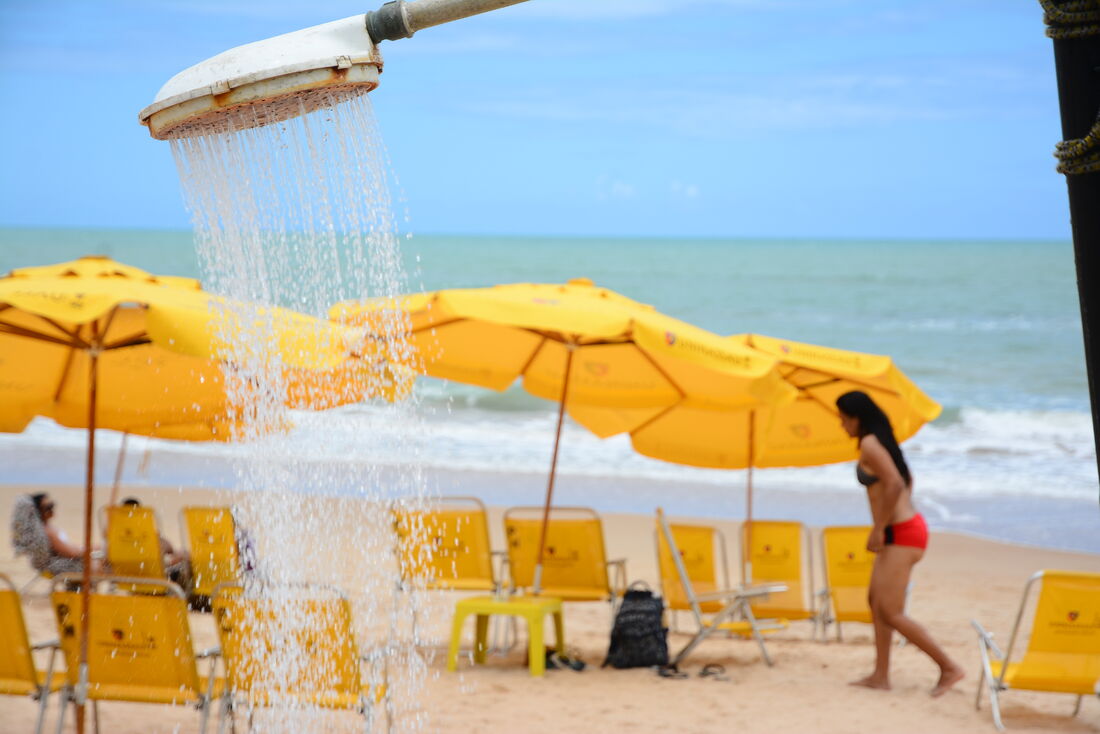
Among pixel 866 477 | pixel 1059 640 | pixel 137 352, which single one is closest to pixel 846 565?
pixel 866 477

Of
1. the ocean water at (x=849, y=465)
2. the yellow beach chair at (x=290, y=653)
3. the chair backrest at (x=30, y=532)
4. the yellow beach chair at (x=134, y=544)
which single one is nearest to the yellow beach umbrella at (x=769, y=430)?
the ocean water at (x=849, y=465)

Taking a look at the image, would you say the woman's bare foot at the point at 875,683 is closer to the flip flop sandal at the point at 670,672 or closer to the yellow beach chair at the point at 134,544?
the flip flop sandal at the point at 670,672

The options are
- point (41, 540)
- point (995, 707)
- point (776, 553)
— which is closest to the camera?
point (995, 707)

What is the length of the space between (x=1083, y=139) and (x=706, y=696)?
5.57 m

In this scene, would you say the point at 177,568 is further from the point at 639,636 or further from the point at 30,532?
the point at 639,636

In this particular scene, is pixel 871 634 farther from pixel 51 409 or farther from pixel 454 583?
pixel 51 409

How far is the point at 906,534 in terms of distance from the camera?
6.90 m

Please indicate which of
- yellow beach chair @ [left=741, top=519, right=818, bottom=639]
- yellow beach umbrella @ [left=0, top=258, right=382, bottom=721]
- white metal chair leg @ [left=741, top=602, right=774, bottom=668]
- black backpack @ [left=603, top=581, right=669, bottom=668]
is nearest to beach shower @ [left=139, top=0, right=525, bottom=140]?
yellow beach umbrella @ [left=0, top=258, right=382, bottom=721]

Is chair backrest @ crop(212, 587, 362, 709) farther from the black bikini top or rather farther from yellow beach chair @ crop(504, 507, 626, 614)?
the black bikini top

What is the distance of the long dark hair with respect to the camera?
271 inches

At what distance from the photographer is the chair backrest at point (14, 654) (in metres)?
5.12

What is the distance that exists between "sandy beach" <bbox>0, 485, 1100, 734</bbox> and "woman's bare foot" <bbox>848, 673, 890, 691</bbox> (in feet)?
0.18

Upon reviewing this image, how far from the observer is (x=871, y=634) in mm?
9031

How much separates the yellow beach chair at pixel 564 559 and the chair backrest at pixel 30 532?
330 centimetres
